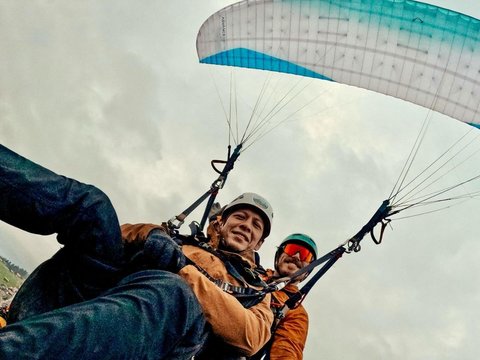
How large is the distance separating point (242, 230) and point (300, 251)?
2.03 metres

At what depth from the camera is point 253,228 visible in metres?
3.59

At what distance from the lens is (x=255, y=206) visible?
12.1 ft

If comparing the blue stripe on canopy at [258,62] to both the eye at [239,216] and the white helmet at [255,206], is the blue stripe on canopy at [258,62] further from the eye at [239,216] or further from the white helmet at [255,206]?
the eye at [239,216]

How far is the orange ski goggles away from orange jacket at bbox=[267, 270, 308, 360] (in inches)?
19.8

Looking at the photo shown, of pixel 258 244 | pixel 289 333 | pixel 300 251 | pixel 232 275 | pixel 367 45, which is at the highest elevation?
pixel 367 45

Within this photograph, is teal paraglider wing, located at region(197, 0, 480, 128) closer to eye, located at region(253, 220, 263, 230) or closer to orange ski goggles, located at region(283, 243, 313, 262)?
orange ski goggles, located at region(283, 243, 313, 262)

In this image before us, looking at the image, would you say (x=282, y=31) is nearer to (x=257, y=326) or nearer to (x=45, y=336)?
(x=257, y=326)

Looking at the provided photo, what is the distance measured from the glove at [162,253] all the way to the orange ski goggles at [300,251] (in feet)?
10.2

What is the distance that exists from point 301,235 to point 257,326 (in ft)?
10.0

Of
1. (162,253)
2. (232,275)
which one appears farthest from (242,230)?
(162,253)

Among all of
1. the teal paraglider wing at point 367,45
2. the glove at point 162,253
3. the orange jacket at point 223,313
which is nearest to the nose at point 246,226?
the orange jacket at point 223,313

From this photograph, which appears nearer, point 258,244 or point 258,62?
point 258,244

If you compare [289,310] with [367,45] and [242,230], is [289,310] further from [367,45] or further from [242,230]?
[367,45]

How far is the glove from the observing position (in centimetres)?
226
